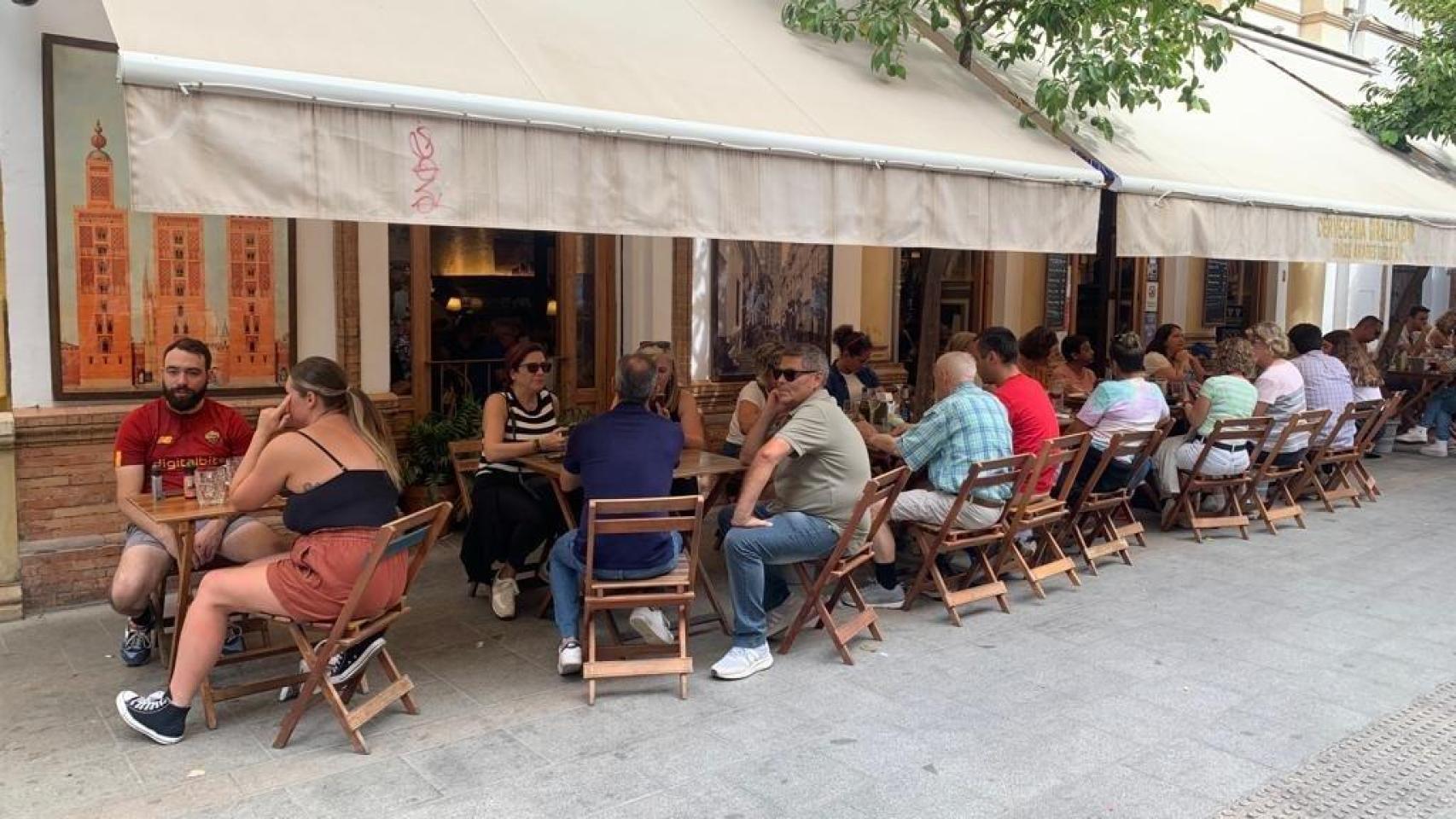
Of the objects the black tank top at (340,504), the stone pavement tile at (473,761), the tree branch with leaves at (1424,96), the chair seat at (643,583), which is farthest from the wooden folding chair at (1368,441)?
the black tank top at (340,504)

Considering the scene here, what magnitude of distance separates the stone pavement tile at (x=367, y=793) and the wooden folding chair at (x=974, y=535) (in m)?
2.71

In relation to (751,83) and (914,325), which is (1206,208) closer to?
(751,83)

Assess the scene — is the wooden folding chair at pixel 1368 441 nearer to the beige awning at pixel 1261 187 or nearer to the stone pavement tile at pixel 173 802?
the beige awning at pixel 1261 187

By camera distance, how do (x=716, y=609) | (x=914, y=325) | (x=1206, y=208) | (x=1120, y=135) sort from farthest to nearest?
(x=914, y=325) < (x=1120, y=135) < (x=1206, y=208) < (x=716, y=609)

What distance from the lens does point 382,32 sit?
431cm

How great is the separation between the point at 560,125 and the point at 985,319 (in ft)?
24.3

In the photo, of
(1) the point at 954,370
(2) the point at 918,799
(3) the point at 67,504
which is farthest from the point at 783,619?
(3) the point at 67,504

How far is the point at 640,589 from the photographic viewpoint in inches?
179

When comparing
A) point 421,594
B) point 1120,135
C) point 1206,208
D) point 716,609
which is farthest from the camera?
point 1120,135

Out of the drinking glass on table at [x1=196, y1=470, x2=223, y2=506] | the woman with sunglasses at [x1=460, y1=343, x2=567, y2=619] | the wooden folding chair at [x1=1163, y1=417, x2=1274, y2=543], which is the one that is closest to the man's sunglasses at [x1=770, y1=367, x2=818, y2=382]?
the woman with sunglasses at [x1=460, y1=343, x2=567, y2=619]

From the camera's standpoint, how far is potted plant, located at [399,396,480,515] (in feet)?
22.7

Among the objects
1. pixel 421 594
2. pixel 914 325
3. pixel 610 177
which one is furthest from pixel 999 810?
pixel 914 325

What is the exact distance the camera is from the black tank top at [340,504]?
3.95m

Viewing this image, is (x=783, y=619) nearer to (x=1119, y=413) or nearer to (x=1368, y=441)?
(x=1119, y=413)
